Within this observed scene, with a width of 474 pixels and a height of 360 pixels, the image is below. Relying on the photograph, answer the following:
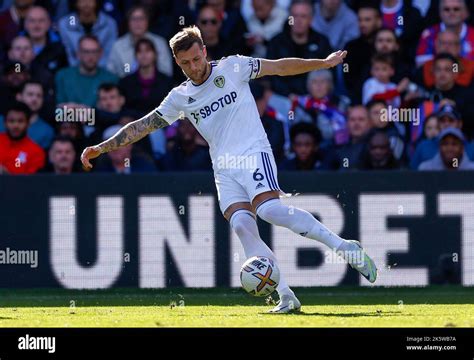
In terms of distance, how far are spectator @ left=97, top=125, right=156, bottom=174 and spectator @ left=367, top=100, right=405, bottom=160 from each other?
2.89 m

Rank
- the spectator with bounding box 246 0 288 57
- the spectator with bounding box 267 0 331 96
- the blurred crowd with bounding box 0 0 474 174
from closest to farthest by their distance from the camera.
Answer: the blurred crowd with bounding box 0 0 474 174 < the spectator with bounding box 267 0 331 96 < the spectator with bounding box 246 0 288 57

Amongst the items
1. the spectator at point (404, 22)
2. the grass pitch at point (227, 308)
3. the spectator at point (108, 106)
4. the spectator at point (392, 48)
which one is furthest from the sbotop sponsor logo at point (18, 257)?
the spectator at point (404, 22)

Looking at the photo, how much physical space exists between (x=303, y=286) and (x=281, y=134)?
227 centimetres

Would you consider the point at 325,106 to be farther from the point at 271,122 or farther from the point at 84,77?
the point at 84,77

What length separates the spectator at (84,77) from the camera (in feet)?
53.7

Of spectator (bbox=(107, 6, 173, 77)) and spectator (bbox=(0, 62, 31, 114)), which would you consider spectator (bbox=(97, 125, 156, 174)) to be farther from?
spectator (bbox=(0, 62, 31, 114))

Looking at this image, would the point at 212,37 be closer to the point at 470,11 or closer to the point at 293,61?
the point at 470,11

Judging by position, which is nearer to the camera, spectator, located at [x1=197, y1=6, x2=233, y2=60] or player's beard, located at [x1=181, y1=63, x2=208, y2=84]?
player's beard, located at [x1=181, y1=63, x2=208, y2=84]

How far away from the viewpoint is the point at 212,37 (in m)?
16.6

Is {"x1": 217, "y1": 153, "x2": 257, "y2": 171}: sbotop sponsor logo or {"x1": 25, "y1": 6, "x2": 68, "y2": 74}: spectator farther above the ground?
{"x1": 25, "y1": 6, "x2": 68, "y2": 74}: spectator

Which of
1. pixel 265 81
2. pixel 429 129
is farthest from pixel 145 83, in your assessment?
pixel 429 129

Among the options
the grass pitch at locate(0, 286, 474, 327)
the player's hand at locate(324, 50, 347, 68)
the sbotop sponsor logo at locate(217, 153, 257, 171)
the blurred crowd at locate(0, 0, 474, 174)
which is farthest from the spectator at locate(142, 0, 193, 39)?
the player's hand at locate(324, 50, 347, 68)

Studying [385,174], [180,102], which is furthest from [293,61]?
[385,174]

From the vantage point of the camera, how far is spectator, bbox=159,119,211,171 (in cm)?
1560
